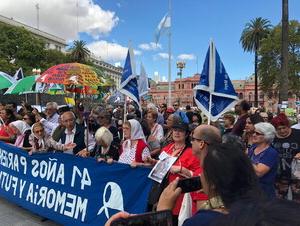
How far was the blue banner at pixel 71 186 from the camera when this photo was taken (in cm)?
432

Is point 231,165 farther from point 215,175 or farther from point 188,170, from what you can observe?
point 188,170

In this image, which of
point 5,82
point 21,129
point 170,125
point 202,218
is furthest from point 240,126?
point 5,82

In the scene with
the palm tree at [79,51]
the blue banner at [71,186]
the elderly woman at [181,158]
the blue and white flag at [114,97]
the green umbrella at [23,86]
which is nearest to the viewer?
the elderly woman at [181,158]

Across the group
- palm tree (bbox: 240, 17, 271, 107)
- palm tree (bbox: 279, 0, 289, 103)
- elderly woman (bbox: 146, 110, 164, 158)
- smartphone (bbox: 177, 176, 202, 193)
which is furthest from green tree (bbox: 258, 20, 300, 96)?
smartphone (bbox: 177, 176, 202, 193)

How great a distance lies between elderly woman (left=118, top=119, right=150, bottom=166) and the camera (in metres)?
4.65

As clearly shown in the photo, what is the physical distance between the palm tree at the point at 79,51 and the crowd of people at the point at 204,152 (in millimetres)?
63484

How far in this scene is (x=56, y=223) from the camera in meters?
5.54

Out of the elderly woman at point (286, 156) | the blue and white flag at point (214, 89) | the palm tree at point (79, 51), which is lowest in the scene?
the elderly woman at point (286, 156)

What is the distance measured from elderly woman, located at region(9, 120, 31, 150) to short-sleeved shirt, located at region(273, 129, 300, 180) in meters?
4.01

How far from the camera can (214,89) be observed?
5.52 metres

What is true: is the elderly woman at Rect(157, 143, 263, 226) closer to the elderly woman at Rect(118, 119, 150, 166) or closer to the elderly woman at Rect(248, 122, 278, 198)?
the elderly woman at Rect(248, 122, 278, 198)

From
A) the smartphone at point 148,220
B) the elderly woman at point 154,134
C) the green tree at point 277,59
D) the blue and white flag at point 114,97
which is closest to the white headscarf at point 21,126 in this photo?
the elderly woman at point 154,134

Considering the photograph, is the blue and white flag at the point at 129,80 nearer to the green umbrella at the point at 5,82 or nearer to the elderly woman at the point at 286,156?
the elderly woman at the point at 286,156

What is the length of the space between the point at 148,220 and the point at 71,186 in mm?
3644
